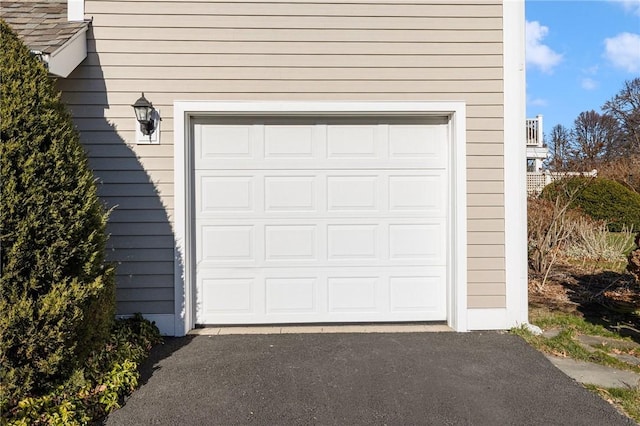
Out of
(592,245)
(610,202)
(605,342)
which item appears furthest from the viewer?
(610,202)

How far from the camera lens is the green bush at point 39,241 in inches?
90.5

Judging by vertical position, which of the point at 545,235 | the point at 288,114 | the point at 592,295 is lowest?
the point at 592,295

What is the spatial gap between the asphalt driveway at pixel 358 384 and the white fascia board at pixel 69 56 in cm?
248

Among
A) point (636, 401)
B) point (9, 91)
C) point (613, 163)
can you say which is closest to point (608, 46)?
point (613, 163)

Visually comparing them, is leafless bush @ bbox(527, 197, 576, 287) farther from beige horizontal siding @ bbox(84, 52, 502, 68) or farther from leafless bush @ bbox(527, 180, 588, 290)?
beige horizontal siding @ bbox(84, 52, 502, 68)

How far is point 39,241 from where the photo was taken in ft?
7.79

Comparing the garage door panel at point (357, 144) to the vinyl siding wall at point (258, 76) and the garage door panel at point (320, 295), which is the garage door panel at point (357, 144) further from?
the garage door panel at point (320, 295)

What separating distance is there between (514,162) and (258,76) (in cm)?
254

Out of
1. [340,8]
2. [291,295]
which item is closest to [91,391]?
[291,295]

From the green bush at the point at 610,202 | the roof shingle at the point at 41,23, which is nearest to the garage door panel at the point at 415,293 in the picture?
the roof shingle at the point at 41,23

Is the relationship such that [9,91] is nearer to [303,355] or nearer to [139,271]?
[139,271]

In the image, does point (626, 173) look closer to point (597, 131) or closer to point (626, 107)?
point (626, 107)

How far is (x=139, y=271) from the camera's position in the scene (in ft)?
12.2

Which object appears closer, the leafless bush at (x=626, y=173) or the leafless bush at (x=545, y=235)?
the leafless bush at (x=545, y=235)
